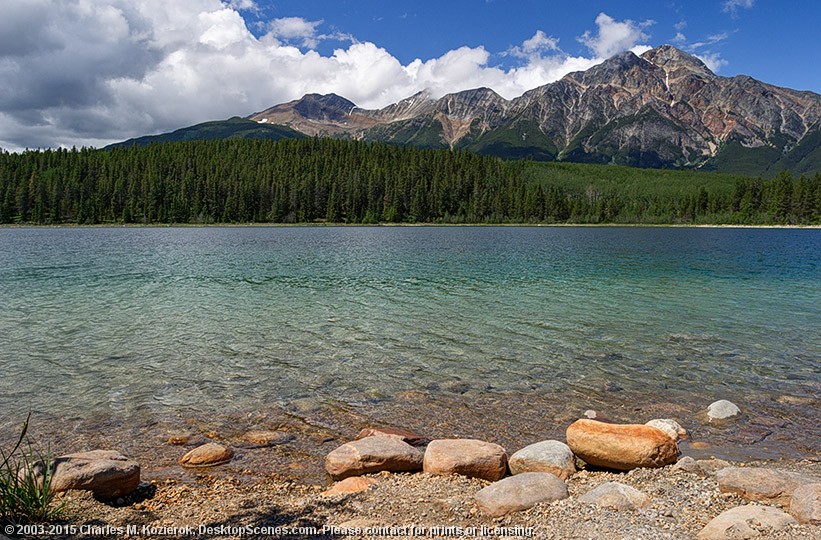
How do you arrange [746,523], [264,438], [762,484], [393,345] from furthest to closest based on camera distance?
1. [393,345]
2. [264,438]
3. [762,484]
4. [746,523]

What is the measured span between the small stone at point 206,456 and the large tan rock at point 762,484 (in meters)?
9.41

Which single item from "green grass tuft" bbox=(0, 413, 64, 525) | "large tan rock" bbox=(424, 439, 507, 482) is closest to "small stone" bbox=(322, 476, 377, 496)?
"large tan rock" bbox=(424, 439, 507, 482)

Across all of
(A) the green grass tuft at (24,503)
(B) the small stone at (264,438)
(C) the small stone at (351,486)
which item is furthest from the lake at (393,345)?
(A) the green grass tuft at (24,503)

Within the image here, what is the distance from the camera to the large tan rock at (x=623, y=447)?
9.91 meters

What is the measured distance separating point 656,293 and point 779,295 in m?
7.73

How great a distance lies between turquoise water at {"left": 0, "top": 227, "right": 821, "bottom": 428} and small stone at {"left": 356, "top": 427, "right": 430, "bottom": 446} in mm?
2409

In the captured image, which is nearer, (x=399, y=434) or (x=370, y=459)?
(x=370, y=459)

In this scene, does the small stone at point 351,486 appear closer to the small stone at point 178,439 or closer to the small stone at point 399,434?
the small stone at point 399,434

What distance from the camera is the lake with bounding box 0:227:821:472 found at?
14.5 meters

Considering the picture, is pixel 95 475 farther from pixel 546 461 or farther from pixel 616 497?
pixel 616 497

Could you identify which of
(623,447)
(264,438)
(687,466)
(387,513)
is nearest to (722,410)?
(687,466)

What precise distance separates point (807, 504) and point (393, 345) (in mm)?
14839

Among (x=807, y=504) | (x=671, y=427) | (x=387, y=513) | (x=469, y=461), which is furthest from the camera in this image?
(x=671, y=427)

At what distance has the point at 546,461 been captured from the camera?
9.67 meters
